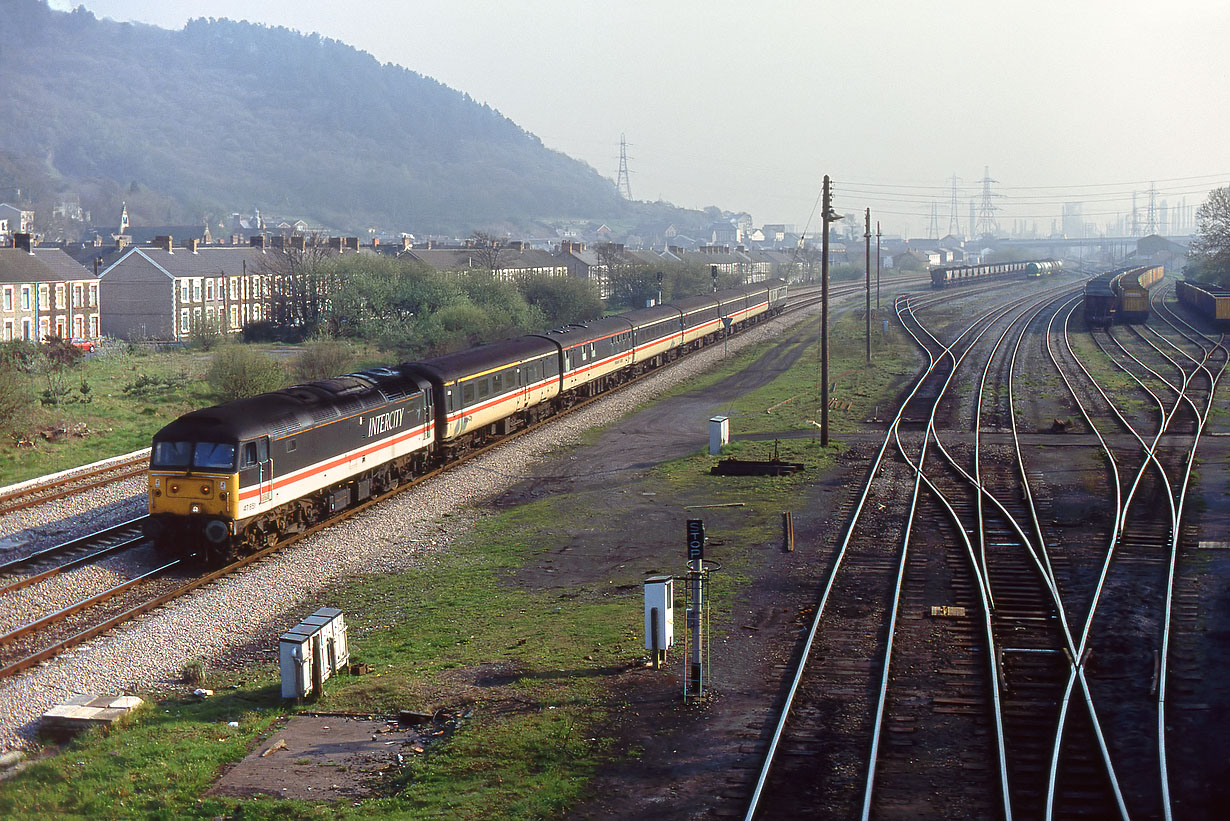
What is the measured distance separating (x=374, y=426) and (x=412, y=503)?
88.6 inches

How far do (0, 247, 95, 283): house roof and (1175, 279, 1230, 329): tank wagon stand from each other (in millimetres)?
78578

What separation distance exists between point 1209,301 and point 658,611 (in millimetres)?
74933

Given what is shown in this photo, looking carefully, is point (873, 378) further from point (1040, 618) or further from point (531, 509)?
point (1040, 618)

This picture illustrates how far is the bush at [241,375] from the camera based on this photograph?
1743 inches

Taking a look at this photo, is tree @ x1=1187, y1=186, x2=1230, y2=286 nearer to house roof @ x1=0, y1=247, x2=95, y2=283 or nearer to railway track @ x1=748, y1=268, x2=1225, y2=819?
railway track @ x1=748, y1=268, x2=1225, y2=819

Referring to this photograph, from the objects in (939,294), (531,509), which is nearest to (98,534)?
(531,509)

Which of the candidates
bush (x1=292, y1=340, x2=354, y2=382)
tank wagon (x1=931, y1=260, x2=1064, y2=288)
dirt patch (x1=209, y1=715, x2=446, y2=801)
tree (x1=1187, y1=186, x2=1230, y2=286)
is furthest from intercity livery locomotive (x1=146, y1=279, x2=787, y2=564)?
tank wagon (x1=931, y1=260, x2=1064, y2=288)

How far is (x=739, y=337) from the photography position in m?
76.2

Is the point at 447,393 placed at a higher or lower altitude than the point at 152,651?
higher

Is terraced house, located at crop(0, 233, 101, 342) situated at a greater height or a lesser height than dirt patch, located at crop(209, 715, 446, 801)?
greater

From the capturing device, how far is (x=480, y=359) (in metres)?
35.4

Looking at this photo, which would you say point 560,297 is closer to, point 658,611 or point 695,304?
point 695,304

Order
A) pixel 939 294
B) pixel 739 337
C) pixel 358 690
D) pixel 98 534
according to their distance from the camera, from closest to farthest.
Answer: pixel 358 690 < pixel 98 534 < pixel 739 337 < pixel 939 294

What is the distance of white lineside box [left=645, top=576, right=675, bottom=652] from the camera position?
16.2 metres
